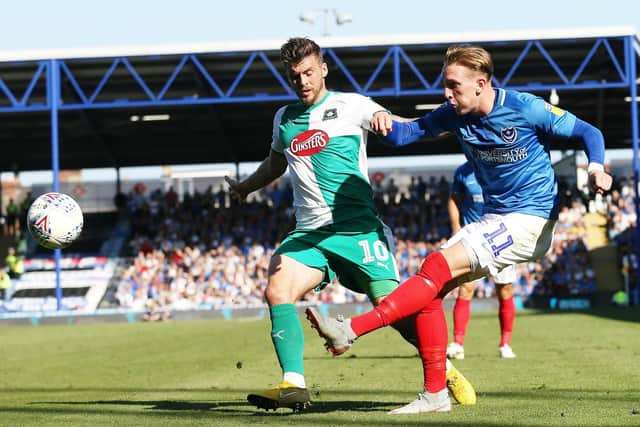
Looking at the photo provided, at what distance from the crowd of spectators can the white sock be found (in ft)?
78.2

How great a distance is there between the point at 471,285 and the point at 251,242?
23597mm

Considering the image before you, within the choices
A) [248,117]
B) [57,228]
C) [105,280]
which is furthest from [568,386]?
[248,117]

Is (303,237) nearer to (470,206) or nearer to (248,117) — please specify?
(470,206)

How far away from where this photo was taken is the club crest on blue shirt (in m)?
6.32

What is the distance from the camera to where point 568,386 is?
27.2 feet

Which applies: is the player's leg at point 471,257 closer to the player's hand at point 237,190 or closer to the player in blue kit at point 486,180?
the player in blue kit at point 486,180

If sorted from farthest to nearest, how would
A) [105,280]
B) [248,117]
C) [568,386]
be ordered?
[248,117]
[105,280]
[568,386]

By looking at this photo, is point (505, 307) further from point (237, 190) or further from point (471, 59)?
point (471, 59)

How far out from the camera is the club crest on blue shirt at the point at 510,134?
6316 mm

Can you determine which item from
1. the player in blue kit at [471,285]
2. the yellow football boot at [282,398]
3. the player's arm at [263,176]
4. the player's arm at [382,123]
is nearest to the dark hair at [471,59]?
the player's arm at [382,123]

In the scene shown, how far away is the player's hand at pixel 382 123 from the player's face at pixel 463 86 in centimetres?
41

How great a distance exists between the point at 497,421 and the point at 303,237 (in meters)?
1.91

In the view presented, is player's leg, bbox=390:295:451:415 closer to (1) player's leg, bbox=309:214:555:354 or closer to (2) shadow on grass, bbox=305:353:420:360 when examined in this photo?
(1) player's leg, bbox=309:214:555:354

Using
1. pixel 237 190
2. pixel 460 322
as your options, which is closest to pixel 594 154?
pixel 237 190
